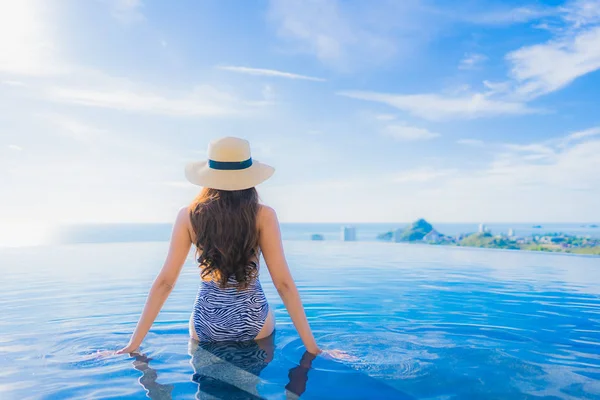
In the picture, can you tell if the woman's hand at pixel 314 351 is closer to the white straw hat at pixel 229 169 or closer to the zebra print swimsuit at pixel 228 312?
the zebra print swimsuit at pixel 228 312

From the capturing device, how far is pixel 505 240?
49.7ft

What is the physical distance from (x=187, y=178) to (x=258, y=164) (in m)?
0.46

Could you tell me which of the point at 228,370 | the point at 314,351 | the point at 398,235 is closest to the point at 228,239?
the point at 228,370

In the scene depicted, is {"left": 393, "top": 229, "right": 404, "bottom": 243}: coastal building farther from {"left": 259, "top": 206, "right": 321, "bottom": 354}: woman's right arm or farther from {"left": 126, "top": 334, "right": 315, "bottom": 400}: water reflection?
{"left": 259, "top": 206, "right": 321, "bottom": 354}: woman's right arm

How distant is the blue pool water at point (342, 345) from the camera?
8.04 feet

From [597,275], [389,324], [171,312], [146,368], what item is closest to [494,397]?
[389,324]

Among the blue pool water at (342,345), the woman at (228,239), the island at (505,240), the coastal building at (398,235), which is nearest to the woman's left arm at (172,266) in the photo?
the woman at (228,239)

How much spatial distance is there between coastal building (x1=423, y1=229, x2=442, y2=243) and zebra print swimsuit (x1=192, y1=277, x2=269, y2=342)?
1538 cm

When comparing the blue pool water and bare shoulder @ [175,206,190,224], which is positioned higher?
bare shoulder @ [175,206,190,224]

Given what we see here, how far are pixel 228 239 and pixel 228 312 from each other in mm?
580

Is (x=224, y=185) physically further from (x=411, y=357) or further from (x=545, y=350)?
(x=545, y=350)

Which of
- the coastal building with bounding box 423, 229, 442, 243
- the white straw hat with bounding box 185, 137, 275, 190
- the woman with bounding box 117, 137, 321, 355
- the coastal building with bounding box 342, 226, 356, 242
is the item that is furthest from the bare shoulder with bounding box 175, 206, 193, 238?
the coastal building with bounding box 342, 226, 356, 242

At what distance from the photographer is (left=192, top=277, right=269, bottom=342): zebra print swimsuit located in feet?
9.61

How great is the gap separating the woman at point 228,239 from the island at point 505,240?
1286cm
